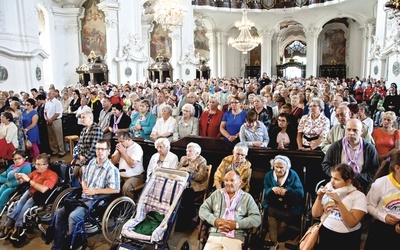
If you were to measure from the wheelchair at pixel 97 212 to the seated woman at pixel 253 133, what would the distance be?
194 cm

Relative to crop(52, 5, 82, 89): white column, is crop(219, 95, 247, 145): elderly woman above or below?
below

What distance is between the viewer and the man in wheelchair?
388 cm

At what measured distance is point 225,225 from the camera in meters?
3.36

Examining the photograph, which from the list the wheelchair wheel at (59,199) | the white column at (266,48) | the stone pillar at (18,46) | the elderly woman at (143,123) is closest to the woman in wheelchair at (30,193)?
the wheelchair wheel at (59,199)

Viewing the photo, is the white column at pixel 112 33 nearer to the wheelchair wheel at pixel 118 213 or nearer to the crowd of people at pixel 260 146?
the crowd of people at pixel 260 146

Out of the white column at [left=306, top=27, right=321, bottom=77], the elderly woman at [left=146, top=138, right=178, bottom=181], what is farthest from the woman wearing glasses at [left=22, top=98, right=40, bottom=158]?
the white column at [left=306, top=27, right=321, bottom=77]

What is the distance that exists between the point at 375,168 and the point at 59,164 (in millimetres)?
4188

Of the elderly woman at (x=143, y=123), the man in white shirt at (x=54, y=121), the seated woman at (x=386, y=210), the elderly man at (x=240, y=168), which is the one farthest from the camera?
the man in white shirt at (x=54, y=121)

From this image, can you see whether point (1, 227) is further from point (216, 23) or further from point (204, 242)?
point (216, 23)

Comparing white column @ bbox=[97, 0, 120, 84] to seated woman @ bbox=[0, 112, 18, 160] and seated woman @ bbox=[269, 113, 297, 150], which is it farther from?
seated woman @ bbox=[269, 113, 297, 150]

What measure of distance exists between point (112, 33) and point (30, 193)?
13.8 m

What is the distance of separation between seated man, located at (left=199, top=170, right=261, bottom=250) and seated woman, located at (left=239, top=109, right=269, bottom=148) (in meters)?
1.44

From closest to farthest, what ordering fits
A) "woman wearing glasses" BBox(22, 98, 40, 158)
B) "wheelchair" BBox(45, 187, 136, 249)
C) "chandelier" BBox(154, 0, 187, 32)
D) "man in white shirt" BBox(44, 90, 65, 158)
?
"wheelchair" BBox(45, 187, 136, 249) → "woman wearing glasses" BBox(22, 98, 40, 158) → "man in white shirt" BBox(44, 90, 65, 158) → "chandelier" BBox(154, 0, 187, 32)

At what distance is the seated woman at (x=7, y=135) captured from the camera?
6562mm
